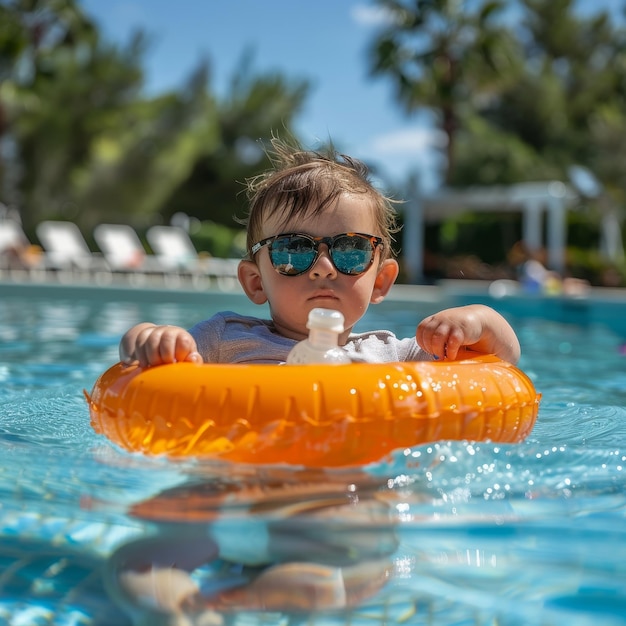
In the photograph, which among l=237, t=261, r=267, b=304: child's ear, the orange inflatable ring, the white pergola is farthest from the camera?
the white pergola

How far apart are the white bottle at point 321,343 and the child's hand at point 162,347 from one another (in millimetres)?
284

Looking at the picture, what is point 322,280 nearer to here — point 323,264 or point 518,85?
point 323,264

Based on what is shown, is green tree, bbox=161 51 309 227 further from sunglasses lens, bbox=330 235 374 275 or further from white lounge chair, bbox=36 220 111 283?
sunglasses lens, bbox=330 235 374 275

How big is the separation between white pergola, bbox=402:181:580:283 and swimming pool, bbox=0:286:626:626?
16.7 meters

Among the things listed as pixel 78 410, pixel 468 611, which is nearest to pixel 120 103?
pixel 78 410

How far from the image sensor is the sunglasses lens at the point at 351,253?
A: 2590 mm

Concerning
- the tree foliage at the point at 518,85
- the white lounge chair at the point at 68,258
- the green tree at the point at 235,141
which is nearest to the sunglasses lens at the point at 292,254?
the white lounge chair at the point at 68,258

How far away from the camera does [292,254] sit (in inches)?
102

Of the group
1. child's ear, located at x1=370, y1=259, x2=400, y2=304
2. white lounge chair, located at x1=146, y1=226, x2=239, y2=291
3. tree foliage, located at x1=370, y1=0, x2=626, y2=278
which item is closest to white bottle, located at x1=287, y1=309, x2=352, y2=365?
child's ear, located at x1=370, y1=259, x2=400, y2=304

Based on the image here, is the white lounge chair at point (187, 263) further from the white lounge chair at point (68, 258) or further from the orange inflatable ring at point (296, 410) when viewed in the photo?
the orange inflatable ring at point (296, 410)

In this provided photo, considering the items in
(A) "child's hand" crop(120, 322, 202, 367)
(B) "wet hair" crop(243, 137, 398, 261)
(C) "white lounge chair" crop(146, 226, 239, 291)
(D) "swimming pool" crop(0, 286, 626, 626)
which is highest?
(B) "wet hair" crop(243, 137, 398, 261)

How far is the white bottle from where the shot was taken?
6.95ft

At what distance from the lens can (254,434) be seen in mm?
2055

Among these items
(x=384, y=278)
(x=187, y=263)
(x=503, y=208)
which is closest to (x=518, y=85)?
(x=503, y=208)
